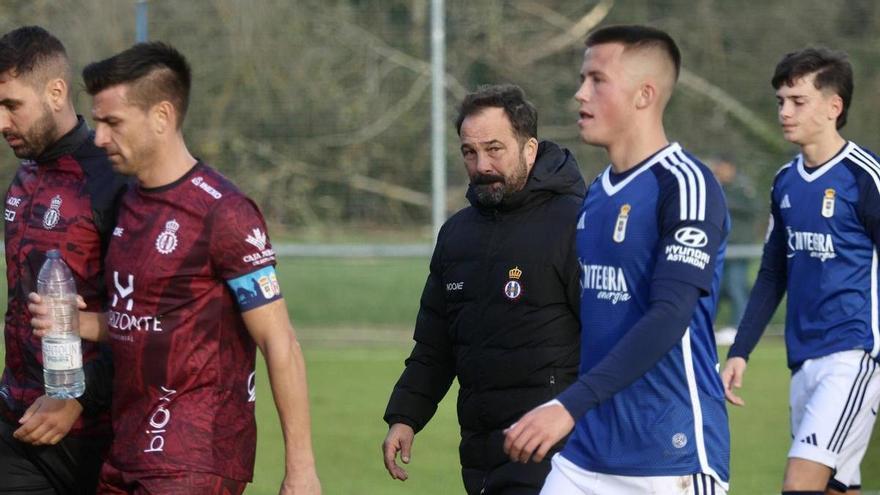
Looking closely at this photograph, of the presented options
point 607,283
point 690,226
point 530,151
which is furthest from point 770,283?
point 690,226

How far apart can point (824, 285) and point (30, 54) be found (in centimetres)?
372

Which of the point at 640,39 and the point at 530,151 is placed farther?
the point at 530,151

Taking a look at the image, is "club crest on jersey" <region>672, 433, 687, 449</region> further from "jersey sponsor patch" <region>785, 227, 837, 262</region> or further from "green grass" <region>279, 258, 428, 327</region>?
"green grass" <region>279, 258, 428, 327</region>

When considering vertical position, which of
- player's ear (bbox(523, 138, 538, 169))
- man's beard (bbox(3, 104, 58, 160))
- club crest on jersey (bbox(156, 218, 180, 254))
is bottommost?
club crest on jersey (bbox(156, 218, 180, 254))

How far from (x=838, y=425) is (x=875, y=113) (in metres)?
9.56

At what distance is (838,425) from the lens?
21.7 ft

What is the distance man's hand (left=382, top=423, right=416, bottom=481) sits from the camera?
5.62 m

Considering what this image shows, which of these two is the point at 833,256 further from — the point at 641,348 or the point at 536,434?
the point at 536,434

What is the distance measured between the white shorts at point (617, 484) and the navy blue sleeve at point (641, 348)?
1.73 feet

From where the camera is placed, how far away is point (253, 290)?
15.2ft

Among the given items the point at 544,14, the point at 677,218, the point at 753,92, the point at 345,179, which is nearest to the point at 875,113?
the point at 753,92

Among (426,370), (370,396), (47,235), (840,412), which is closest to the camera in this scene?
(47,235)

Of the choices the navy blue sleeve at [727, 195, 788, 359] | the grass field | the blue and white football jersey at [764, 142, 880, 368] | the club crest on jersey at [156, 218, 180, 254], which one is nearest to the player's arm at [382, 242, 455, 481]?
the club crest on jersey at [156, 218, 180, 254]

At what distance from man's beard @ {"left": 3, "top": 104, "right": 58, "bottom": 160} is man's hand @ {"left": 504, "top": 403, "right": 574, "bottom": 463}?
239cm
